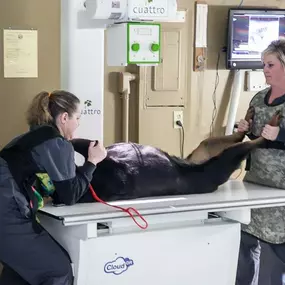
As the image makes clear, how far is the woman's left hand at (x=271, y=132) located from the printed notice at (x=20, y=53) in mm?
1504

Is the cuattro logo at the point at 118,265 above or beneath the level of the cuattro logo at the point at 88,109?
beneath

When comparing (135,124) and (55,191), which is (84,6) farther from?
(135,124)

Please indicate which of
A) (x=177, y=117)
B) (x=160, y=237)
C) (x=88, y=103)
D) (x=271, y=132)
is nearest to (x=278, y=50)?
(x=271, y=132)

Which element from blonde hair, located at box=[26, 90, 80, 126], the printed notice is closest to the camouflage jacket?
blonde hair, located at box=[26, 90, 80, 126]

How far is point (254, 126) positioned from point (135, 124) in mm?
1179

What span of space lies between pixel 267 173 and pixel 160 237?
0.67m

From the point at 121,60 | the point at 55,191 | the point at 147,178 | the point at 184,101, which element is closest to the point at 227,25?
the point at 184,101

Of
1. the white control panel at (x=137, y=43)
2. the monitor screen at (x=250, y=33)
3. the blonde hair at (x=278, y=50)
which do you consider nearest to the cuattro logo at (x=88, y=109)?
the white control panel at (x=137, y=43)

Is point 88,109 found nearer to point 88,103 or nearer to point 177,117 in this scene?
point 88,103

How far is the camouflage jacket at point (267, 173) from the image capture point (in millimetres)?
2617

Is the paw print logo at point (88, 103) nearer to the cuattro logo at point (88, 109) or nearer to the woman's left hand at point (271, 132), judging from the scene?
the cuattro logo at point (88, 109)

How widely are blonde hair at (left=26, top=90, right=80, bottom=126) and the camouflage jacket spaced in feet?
2.89

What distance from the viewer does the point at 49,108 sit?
223cm

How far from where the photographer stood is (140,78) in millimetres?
3703
